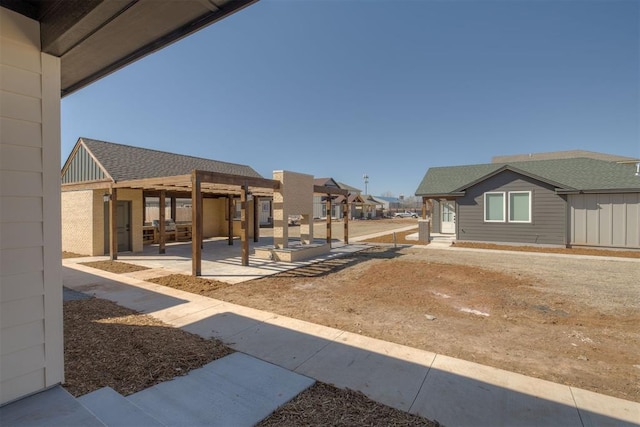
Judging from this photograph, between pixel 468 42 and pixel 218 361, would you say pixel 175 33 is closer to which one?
pixel 218 361

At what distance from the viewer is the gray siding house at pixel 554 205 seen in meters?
13.4

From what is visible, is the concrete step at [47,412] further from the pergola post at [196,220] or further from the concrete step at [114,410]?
the pergola post at [196,220]

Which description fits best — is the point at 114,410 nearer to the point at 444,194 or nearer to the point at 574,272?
the point at 574,272

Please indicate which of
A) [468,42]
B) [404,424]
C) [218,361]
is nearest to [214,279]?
[218,361]

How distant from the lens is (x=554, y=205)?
14352 mm

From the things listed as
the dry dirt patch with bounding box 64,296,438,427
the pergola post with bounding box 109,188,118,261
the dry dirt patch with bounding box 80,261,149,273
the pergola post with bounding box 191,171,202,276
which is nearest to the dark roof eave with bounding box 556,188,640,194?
the dry dirt patch with bounding box 64,296,438,427

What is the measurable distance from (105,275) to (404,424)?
9386 mm

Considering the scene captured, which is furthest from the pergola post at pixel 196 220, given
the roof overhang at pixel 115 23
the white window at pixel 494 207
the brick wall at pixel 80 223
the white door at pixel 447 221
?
the white door at pixel 447 221

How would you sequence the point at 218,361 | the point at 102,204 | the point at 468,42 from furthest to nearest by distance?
the point at 102,204
the point at 468,42
the point at 218,361

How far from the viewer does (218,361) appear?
12.0 ft

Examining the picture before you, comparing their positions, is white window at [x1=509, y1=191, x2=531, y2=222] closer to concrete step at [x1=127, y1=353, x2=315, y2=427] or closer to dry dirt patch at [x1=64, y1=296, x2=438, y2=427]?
dry dirt patch at [x1=64, y1=296, x2=438, y2=427]

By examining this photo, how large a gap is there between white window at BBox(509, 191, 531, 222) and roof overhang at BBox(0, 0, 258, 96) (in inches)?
672

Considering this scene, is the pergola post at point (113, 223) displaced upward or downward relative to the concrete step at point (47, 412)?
upward

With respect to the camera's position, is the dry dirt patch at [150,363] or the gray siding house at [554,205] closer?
the dry dirt patch at [150,363]
